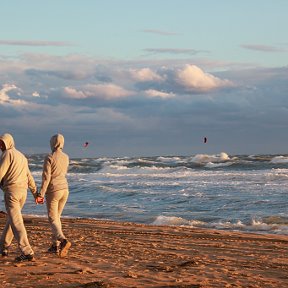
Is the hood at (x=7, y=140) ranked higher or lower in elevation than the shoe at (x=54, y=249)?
higher

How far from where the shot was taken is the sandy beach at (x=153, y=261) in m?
7.85

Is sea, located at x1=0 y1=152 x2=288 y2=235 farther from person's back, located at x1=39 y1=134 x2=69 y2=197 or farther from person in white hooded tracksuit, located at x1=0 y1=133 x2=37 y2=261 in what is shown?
person in white hooded tracksuit, located at x1=0 y1=133 x2=37 y2=261

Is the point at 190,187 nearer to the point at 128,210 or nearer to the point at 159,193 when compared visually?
the point at 159,193

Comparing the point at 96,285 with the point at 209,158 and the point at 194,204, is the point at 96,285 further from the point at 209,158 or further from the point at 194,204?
the point at 209,158

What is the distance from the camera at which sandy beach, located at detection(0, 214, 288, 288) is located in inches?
309

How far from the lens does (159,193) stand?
26.3 metres

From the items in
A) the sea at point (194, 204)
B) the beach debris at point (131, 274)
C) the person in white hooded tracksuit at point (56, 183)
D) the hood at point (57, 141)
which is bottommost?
the sea at point (194, 204)

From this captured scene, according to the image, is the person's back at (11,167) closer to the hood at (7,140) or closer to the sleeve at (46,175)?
the hood at (7,140)

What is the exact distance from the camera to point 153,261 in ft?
30.9

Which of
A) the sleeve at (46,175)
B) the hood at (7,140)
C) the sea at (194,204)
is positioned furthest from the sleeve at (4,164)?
the sea at (194,204)

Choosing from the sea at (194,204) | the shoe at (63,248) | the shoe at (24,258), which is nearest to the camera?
the shoe at (24,258)

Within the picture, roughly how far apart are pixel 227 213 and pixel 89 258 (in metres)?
9.98

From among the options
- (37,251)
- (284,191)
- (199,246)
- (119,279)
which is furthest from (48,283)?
(284,191)

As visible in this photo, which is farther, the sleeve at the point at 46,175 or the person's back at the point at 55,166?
the person's back at the point at 55,166
